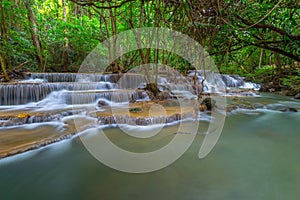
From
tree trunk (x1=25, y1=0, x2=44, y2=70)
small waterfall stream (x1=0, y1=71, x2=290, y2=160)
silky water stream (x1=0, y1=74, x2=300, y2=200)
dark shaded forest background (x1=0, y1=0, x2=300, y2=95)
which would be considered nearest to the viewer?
silky water stream (x1=0, y1=74, x2=300, y2=200)

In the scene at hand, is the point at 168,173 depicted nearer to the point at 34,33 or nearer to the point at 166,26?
the point at 166,26

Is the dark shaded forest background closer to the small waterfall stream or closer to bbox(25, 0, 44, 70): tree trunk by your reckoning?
bbox(25, 0, 44, 70): tree trunk

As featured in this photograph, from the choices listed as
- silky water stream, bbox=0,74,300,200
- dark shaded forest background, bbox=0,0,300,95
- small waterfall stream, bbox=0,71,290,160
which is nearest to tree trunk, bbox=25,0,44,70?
dark shaded forest background, bbox=0,0,300,95

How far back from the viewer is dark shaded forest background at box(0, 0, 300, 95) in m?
2.75

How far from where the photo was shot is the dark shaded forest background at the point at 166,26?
275cm

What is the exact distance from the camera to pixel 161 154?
2410 mm

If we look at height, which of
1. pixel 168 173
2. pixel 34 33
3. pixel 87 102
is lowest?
pixel 168 173

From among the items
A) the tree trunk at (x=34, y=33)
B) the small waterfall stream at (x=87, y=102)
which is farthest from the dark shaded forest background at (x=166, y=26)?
the small waterfall stream at (x=87, y=102)

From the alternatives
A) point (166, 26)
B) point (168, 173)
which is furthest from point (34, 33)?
point (168, 173)

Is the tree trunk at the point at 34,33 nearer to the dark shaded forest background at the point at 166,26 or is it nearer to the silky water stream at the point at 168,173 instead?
the dark shaded forest background at the point at 166,26

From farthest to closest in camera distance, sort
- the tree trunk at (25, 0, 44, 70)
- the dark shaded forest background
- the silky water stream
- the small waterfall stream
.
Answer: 1. the tree trunk at (25, 0, 44, 70)
2. the small waterfall stream
3. the dark shaded forest background
4. the silky water stream

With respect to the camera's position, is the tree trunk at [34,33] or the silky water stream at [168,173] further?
the tree trunk at [34,33]

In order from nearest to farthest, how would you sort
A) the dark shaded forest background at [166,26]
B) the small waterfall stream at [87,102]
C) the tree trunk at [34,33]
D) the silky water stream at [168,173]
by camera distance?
1. the silky water stream at [168,173]
2. the dark shaded forest background at [166,26]
3. the small waterfall stream at [87,102]
4. the tree trunk at [34,33]

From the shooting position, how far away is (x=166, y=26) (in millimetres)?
5496
